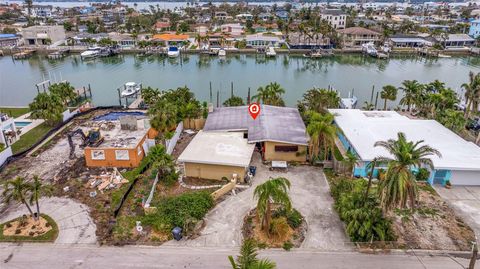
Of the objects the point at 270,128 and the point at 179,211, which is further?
the point at 270,128

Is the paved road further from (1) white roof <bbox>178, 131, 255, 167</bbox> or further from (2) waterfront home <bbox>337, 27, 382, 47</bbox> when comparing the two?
(2) waterfront home <bbox>337, 27, 382, 47</bbox>

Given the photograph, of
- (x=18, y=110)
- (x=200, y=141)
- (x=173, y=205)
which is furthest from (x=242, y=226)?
(x=18, y=110)

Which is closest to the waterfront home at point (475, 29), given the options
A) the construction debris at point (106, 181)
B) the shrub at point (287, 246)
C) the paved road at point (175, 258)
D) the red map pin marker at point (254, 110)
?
the red map pin marker at point (254, 110)

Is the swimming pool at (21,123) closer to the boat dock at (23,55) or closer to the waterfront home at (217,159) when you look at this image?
the waterfront home at (217,159)

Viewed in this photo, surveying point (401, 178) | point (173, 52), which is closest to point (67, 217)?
point (401, 178)

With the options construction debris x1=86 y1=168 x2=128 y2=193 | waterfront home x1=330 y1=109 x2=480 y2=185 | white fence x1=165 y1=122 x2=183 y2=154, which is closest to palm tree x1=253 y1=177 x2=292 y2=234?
waterfront home x1=330 y1=109 x2=480 y2=185

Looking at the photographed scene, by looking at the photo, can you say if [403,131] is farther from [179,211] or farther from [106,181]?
[106,181]

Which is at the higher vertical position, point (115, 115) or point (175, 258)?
point (115, 115)
